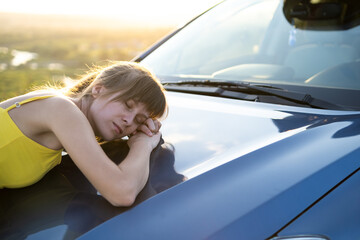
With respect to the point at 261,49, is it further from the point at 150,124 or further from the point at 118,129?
the point at 118,129

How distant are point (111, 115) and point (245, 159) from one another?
0.54 m

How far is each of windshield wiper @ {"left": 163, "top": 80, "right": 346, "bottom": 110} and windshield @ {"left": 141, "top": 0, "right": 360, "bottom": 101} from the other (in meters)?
0.08

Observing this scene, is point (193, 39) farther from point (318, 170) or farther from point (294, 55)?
point (318, 170)

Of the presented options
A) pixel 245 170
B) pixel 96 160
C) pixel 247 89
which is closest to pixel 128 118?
pixel 96 160

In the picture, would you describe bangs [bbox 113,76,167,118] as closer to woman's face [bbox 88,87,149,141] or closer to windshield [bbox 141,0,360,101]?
woman's face [bbox 88,87,149,141]

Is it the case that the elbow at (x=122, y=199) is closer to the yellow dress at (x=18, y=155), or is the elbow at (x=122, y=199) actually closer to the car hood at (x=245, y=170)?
the car hood at (x=245, y=170)

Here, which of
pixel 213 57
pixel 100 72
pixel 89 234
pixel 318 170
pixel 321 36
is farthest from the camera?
pixel 213 57

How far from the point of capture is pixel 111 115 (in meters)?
1.45

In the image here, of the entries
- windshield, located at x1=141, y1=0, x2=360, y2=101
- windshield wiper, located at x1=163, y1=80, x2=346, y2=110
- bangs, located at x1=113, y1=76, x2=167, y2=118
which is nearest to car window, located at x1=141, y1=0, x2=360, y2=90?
windshield, located at x1=141, y1=0, x2=360, y2=101

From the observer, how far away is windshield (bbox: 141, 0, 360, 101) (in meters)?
1.98

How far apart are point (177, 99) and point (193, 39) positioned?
0.69m

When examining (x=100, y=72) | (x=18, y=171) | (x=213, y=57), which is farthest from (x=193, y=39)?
(x=18, y=171)

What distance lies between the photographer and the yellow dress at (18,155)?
1.30 meters

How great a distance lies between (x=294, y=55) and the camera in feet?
7.34
